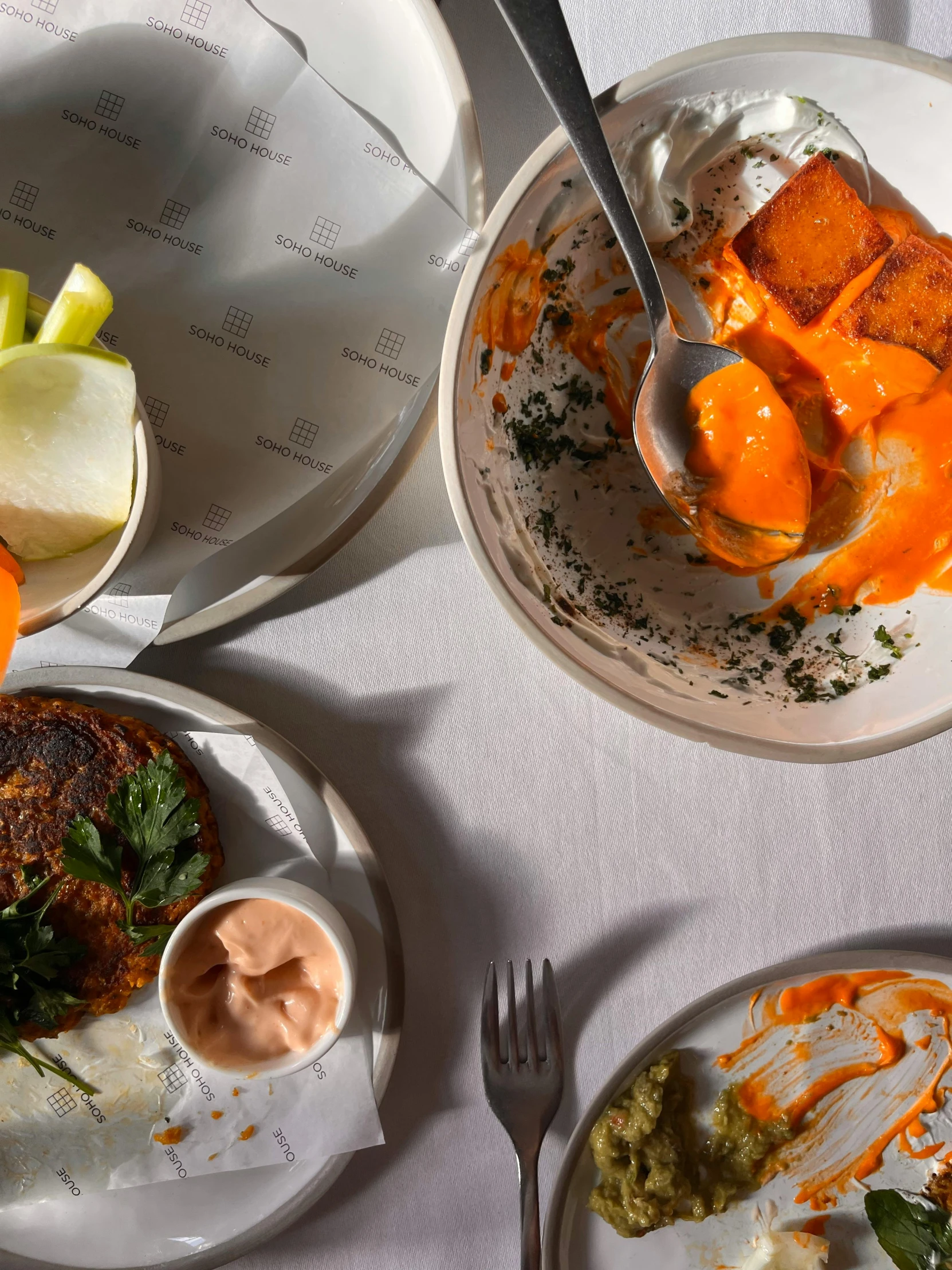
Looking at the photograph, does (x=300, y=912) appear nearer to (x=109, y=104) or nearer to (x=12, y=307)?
(x=12, y=307)

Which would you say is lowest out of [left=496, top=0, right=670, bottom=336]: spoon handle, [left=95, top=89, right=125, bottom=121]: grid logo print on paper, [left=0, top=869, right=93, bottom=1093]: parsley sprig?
[left=0, top=869, right=93, bottom=1093]: parsley sprig

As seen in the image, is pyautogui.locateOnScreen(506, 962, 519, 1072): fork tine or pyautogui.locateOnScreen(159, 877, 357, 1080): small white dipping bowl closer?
pyautogui.locateOnScreen(159, 877, 357, 1080): small white dipping bowl

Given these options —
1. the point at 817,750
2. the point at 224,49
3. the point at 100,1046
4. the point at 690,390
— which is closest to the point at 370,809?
the point at 100,1046

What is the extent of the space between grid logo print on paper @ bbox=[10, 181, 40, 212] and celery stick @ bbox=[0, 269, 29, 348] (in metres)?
0.13

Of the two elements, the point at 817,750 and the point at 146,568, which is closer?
the point at 817,750

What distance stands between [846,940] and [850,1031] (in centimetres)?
11

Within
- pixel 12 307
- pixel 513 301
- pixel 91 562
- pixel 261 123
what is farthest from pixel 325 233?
pixel 91 562

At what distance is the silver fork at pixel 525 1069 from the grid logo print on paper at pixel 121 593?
0.65m

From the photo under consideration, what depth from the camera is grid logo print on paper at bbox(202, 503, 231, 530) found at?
1049 millimetres

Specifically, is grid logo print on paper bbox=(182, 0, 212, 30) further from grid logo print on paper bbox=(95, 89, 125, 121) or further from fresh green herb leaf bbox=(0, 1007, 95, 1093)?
fresh green herb leaf bbox=(0, 1007, 95, 1093)

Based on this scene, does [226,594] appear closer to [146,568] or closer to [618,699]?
[146,568]

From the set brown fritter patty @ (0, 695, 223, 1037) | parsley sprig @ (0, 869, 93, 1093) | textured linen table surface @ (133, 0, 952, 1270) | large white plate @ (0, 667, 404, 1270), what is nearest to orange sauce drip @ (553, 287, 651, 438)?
textured linen table surface @ (133, 0, 952, 1270)

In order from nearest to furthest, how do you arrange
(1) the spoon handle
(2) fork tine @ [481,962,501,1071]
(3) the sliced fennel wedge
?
(1) the spoon handle < (3) the sliced fennel wedge < (2) fork tine @ [481,962,501,1071]

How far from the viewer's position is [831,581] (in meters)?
1.07
